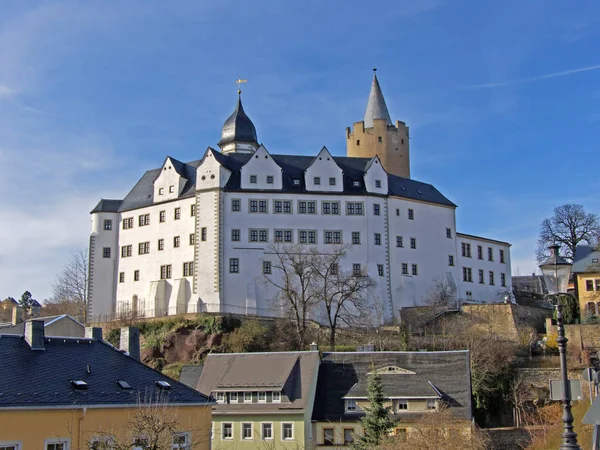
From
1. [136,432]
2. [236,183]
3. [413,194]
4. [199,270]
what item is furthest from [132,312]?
[136,432]

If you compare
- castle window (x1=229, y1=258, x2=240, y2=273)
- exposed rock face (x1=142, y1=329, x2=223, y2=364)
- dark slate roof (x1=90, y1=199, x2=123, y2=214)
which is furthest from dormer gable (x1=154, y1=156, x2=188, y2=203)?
exposed rock face (x1=142, y1=329, x2=223, y2=364)

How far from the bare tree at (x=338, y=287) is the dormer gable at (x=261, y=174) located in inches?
266

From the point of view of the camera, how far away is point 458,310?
64.9 meters

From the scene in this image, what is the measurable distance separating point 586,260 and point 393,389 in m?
34.7

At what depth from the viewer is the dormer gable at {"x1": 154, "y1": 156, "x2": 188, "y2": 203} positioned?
71188 mm

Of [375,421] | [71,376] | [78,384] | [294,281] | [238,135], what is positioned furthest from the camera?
[238,135]

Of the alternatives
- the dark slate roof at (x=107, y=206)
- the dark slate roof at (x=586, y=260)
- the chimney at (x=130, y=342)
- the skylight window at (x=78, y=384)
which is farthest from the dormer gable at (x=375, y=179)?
the skylight window at (x=78, y=384)

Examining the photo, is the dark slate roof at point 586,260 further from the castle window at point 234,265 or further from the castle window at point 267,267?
the castle window at point 234,265

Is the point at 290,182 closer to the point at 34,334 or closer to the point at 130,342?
the point at 130,342

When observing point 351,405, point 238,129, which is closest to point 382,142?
point 238,129

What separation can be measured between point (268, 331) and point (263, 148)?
679 inches

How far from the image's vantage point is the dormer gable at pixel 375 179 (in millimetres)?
70156

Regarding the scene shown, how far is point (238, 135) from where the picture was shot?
79250 millimetres

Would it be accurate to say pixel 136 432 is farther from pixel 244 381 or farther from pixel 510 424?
pixel 510 424
